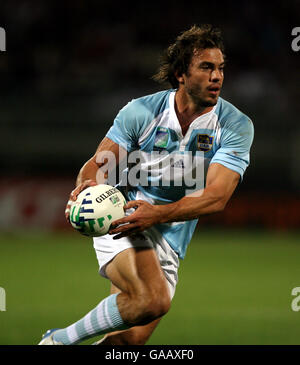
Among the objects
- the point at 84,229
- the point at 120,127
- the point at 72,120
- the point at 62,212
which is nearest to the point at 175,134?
the point at 120,127

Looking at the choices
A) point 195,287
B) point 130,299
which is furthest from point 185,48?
point 195,287

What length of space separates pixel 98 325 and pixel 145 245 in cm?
66

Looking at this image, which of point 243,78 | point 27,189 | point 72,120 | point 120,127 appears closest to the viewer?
point 120,127

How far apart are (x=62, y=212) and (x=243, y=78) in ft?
20.1

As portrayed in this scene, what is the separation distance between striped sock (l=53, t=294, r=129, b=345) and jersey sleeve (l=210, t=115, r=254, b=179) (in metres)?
1.23

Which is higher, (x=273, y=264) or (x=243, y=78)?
(x=243, y=78)

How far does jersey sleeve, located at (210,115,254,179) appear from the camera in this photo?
4551 mm

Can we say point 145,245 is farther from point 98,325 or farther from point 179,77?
point 179,77

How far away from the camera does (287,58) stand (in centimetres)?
1747

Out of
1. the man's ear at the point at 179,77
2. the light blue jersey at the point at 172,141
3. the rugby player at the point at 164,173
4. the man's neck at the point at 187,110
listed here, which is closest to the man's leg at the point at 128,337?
the rugby player at the point at 164,173

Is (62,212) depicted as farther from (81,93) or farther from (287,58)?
(287,58)

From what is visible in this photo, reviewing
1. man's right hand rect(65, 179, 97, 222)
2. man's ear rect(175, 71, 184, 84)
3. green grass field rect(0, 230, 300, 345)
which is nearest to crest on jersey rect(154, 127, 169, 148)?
man's ear rect(175, 71, 184, 84)

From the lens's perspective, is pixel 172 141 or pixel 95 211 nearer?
pixel 95 211

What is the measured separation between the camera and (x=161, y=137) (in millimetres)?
4781
